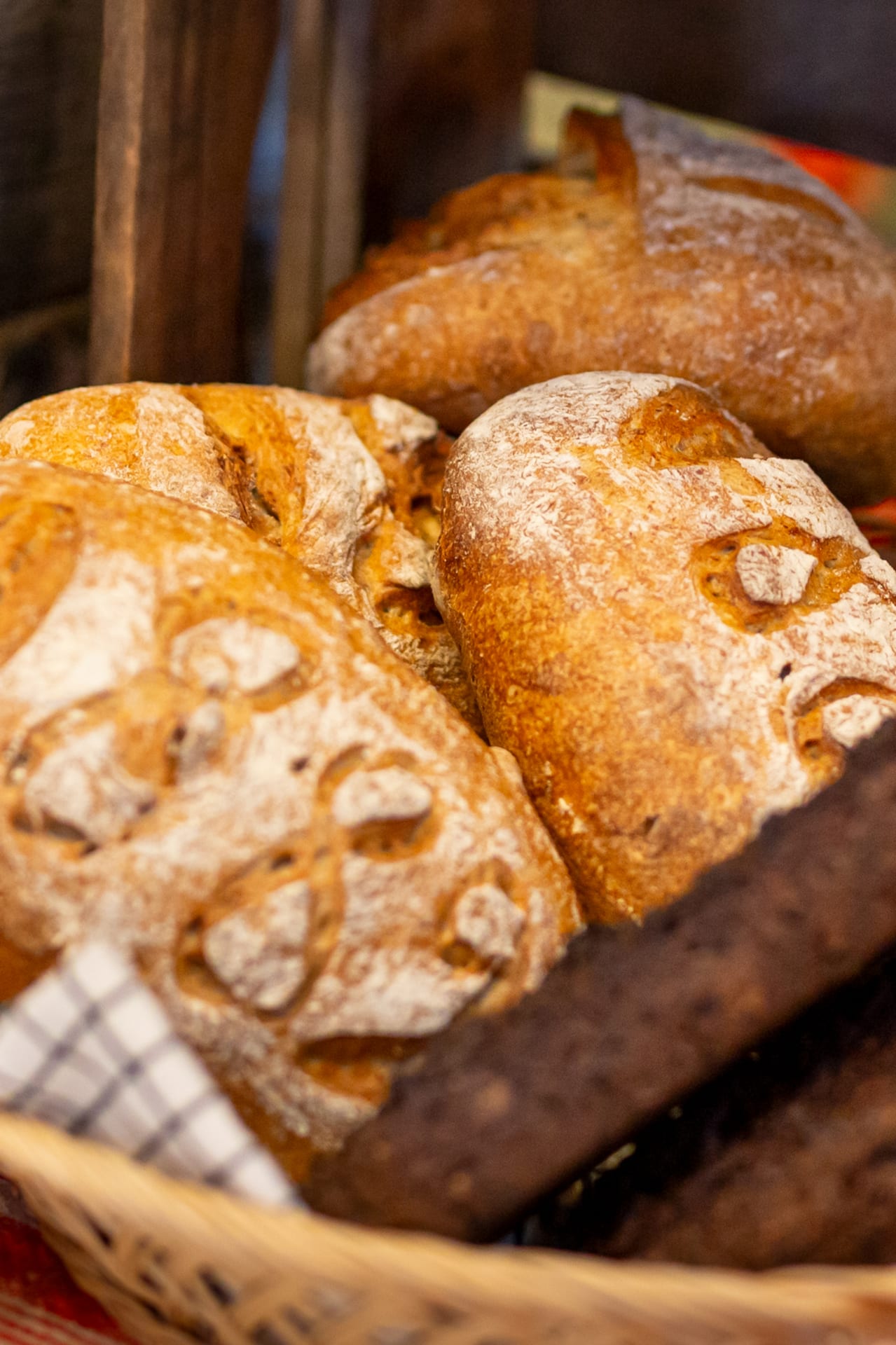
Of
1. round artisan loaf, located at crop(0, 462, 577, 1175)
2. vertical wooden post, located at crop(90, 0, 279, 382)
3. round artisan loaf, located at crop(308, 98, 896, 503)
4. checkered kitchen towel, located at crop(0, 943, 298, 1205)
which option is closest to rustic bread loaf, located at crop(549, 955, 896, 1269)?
round artisan loaf, located at crop(0, 462, 577, 1175)

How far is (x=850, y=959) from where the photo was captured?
99 centimetres

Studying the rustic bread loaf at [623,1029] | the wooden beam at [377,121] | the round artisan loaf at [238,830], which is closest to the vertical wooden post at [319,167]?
the wooden beam at [377,121]

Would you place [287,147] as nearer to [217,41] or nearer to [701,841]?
[217,41]

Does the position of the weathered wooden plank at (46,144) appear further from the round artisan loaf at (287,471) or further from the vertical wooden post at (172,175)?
the round artisan loaf at (287,471)

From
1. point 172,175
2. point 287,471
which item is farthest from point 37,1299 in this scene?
point 172,175

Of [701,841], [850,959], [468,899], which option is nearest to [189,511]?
[468,899]

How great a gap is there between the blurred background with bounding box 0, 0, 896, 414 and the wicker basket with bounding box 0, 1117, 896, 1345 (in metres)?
1.27

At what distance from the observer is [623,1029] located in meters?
0.96

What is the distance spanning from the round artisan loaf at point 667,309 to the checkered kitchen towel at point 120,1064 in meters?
1.14

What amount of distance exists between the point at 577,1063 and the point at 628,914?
0.33 meters

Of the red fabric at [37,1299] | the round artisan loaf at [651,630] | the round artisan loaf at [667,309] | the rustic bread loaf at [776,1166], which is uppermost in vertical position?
the round artisan loaf at [667,309]

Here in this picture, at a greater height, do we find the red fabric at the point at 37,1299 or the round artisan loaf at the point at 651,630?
the round artisan loaf at the point at 651,630

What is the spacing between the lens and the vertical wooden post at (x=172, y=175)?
1633 mm

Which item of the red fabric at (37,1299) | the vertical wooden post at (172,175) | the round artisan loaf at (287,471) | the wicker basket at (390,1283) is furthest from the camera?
the vertical wooden post at (172,175)
